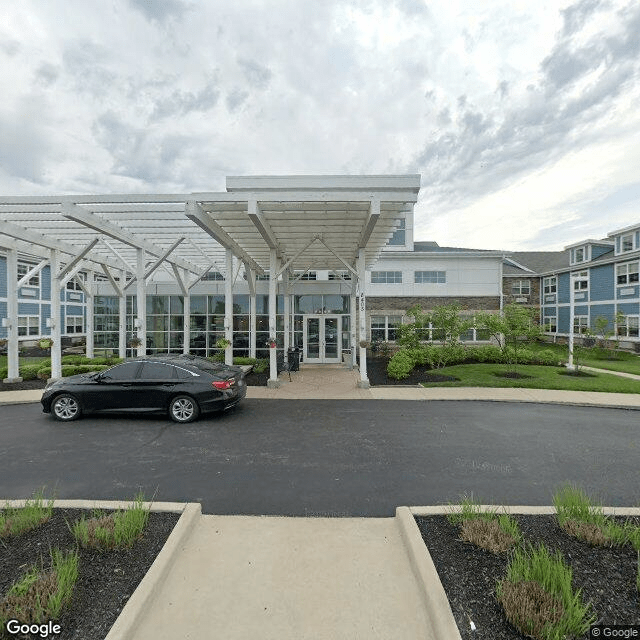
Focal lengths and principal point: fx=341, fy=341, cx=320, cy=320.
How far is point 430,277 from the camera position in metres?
25.1

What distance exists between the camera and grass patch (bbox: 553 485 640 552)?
10.9 feet

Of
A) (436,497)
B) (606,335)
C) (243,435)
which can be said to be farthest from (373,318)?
(436,497)

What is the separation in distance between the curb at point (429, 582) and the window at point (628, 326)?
90.4 ft

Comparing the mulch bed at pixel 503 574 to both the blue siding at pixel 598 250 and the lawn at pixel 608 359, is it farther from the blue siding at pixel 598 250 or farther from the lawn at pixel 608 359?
the blue siding at pixel 598 250

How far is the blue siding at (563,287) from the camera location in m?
29.0

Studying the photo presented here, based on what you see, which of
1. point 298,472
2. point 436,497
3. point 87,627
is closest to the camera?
point 87,627

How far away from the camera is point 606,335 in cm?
2362

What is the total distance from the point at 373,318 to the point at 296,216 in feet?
47.0

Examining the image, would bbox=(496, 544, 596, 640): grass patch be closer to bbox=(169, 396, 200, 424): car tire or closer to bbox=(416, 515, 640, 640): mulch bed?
bbox=(416, 515, 640, 640): mulch bed

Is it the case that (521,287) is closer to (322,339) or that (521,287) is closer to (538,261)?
(538,261)

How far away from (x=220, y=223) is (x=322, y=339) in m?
9.26

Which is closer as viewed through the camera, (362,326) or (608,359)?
(362,326)

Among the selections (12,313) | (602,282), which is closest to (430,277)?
(602,282)

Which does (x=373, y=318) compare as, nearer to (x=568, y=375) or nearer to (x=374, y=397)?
(x=568, y=375)
